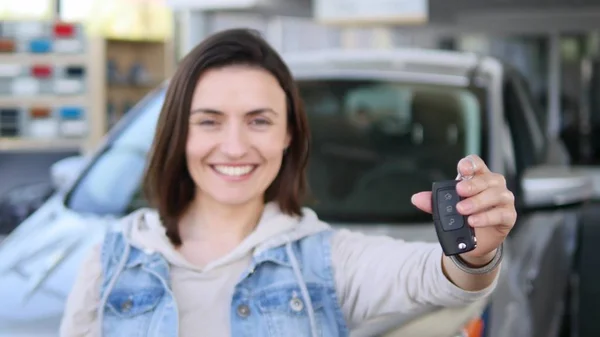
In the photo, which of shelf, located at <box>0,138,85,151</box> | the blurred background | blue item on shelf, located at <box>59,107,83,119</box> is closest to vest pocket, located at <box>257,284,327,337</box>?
the blurred background

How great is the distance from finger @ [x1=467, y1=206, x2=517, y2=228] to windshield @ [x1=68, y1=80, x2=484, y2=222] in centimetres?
169

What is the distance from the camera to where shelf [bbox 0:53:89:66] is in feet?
29.9

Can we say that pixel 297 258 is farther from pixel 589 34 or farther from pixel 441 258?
pixel 589 34

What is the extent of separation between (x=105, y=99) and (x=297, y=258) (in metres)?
7.82

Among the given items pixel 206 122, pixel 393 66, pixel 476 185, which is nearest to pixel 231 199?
pixel 206 122

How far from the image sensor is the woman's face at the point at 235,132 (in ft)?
6.53

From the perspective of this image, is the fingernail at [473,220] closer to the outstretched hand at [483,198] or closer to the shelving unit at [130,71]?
the outstretched hand at [483,198]

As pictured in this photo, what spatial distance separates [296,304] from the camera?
191 centimetres

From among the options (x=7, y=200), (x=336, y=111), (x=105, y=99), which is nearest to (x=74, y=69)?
(x=105, y=99)

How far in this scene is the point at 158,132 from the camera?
2.05m

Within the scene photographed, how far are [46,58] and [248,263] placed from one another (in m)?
7.61

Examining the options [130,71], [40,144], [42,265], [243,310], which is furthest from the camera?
[130,71]

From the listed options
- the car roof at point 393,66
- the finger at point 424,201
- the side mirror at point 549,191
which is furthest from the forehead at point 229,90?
the car roof at point 393,66

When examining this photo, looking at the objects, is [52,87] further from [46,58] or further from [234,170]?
[234,170]
